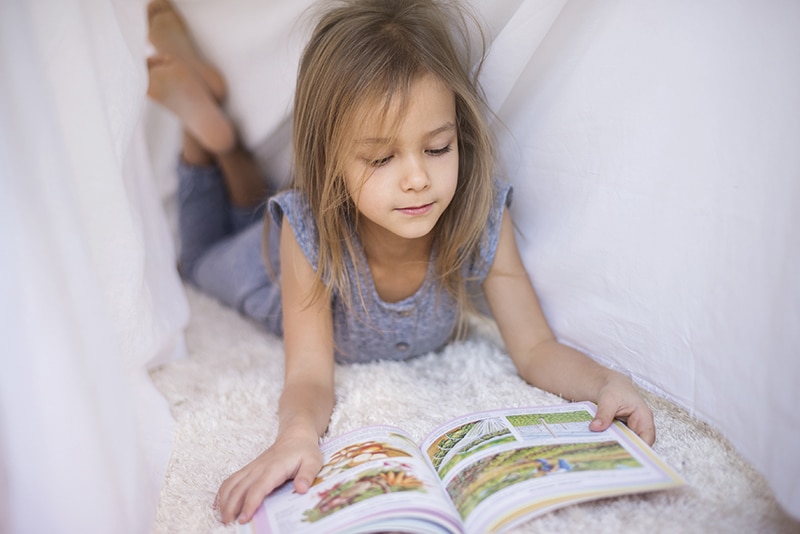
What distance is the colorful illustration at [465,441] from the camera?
72cm

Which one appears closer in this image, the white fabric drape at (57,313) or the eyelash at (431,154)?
the white fabric drape at (57,313)

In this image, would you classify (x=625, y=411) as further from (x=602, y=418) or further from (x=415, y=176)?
(x=415, y=176)

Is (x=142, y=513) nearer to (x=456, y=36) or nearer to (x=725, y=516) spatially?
(x=725, y=516)

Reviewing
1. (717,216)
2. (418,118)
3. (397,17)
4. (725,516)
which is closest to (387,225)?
(418,118)

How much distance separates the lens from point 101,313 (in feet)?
2.37

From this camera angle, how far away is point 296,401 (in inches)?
33.7

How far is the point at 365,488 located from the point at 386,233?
44 centimetres

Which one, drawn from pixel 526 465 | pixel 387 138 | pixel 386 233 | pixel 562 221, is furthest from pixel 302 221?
pixel 526 465

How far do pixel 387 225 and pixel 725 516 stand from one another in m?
0.49

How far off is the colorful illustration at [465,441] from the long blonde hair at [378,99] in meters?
0.28

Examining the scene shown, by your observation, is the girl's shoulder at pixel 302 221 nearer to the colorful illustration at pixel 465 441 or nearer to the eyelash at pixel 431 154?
the eyelash at pixel 431 154

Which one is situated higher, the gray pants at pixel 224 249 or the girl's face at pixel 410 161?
the girl's face at pixel 410 161

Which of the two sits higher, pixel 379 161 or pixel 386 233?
pixel 379 161

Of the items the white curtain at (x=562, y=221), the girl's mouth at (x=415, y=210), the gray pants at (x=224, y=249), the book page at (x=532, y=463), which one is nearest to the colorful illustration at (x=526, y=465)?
the book page at (x=532, y=463)
